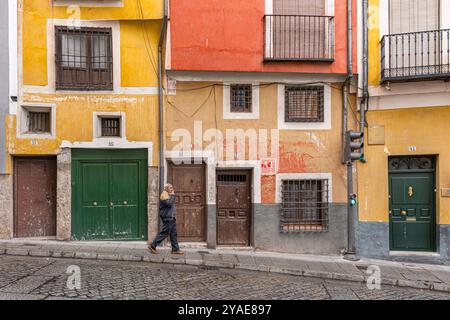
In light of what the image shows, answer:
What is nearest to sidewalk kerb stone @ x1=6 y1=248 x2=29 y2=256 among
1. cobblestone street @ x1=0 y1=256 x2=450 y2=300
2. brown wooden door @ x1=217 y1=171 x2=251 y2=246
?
cobblestone street @ x1=0 y1=256 x2=450 y2=300

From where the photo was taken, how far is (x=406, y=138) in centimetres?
974

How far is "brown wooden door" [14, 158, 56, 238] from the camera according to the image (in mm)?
9781

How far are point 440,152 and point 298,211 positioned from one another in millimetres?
3994

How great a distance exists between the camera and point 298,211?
33.0ft

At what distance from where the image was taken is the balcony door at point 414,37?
9.47 metres

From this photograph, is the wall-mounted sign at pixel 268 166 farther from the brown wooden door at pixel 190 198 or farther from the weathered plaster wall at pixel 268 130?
the brown wooden door at pixel 190 198

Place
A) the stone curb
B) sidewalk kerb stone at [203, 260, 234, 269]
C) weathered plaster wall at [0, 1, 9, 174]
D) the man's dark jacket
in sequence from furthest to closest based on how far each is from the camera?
weathered plaster wall at [0, 1, 9, 174]
the man's dark jacket
sidewalk kerb stone at [203, 260, 234, 269]
the stone curb

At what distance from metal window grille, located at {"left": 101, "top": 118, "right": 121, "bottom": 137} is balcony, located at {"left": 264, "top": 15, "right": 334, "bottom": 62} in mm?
4428

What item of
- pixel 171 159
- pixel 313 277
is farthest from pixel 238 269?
pixel 171 159

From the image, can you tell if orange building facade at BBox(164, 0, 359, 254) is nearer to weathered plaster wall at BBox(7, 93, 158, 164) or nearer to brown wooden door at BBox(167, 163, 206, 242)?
brown wooden door at BBox(167, 163, 206, 242)

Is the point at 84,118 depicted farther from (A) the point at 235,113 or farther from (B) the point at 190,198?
(A) the point at 235,113

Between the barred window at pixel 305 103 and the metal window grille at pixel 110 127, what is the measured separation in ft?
15.2

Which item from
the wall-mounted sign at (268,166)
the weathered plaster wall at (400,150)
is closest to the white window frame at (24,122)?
the wall-mounted sign at (268,166)
